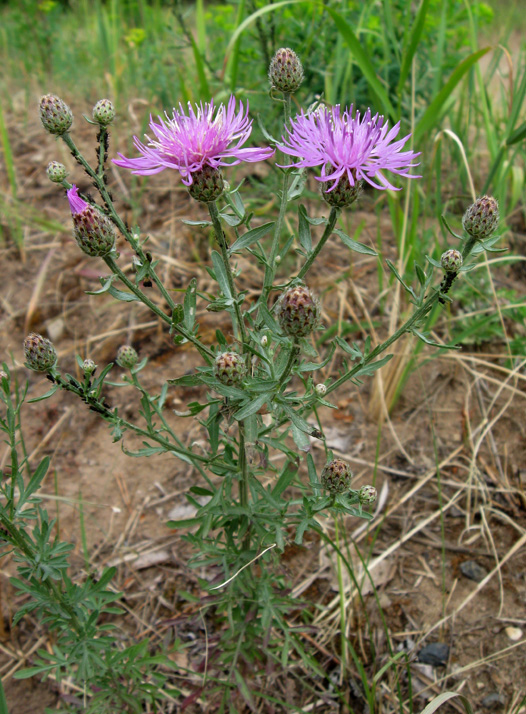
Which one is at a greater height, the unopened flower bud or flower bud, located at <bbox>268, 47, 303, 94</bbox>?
flower bud, located at <bbox>268, 47, 303, 94</bbox>

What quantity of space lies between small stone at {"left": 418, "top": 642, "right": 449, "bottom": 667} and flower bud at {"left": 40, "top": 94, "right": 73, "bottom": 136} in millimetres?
2478

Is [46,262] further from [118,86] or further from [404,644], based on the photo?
[404,644]

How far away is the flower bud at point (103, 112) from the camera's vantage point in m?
1.82

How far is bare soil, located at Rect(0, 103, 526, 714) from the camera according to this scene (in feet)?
8.03

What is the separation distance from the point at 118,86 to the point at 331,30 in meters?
2.18

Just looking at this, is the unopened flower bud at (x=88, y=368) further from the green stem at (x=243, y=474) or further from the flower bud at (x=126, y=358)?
the green stem at (x=243, y=474)

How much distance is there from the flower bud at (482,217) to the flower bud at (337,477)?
2.69 ft

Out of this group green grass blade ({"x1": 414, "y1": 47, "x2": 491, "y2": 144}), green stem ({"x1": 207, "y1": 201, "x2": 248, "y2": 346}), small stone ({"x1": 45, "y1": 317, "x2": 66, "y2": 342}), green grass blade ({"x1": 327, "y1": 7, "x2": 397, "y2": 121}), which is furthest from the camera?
small stone ({"x1": 45, "y1": 317, "x2": 66, "y2": 342})

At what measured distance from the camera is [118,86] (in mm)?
5230

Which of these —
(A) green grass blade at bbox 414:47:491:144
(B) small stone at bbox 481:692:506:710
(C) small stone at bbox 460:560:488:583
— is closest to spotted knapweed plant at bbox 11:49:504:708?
(B) small stone at bbox 481:692:506:710

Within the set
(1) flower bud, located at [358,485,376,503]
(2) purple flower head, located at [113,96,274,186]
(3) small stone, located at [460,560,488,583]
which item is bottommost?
(3) small stone, located at [460,560,488,583]

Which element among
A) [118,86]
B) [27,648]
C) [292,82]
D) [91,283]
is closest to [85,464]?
[27,648]

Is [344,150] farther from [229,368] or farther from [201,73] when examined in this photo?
[201,73]

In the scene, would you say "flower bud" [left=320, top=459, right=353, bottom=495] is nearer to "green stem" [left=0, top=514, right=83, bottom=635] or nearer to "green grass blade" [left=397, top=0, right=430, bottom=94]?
"green stem" [left=0, top=514, right=83, bottom=635]
